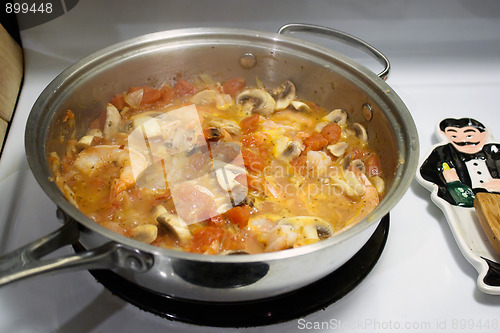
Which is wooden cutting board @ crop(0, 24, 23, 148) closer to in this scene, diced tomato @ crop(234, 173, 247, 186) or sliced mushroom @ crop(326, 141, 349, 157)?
diced tomato @ crop(234, 173, 247, 186)

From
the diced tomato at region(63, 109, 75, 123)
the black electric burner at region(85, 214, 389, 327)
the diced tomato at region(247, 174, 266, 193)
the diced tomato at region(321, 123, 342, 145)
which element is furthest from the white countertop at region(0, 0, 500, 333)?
the diced tomato at region(247, 174, 266, 193)

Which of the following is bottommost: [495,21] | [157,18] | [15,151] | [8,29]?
[15,151]

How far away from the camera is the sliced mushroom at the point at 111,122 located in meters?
1.84

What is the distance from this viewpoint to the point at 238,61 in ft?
6.59

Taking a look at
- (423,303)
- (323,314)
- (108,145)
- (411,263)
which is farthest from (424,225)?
(108,145)

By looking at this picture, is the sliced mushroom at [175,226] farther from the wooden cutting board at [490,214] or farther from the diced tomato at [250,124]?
the wooden cutting board at [490,214]

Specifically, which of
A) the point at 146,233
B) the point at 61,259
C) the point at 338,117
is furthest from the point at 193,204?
the point at 338,117

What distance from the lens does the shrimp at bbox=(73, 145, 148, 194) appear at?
166 centimetres

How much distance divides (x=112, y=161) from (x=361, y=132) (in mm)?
988

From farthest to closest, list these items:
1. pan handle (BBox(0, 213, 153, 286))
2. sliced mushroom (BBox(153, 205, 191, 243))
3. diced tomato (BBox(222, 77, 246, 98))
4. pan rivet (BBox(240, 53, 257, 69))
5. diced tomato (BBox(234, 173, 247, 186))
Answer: diced tomato (BBox(222, 77, 246, 98)) < pan rivet (BBox(240, 53, 257, 69)) < diced tomato (BBox(234, 173, 247, 186)) < sliced mushroom (BBox(153, 205, 191, 243)) < pan handle (BBox(0, 213, 153, 286))

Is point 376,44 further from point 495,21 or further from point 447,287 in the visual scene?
point 447,287

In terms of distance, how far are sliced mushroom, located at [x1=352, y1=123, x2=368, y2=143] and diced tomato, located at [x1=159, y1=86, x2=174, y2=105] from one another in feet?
2.70

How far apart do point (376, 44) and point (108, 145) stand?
141 cm

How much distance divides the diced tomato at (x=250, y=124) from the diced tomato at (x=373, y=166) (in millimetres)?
487
